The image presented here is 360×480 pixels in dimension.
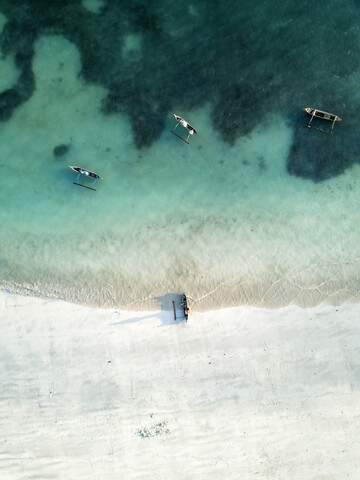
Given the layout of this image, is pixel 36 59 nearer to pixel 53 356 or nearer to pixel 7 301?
pixel 7 301

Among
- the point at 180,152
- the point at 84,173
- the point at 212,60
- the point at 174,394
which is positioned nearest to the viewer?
the point at 174,394

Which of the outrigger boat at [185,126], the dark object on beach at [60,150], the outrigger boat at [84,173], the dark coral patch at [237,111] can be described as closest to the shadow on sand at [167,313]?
the outrigger boat at [84,173]

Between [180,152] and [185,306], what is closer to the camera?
[185,306]

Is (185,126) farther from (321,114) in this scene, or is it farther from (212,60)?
(321,114)

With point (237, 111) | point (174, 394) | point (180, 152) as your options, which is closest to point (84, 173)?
point (180, 152)

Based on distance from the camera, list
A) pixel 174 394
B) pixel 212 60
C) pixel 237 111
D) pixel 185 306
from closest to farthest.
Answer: pixel 174 394 < pixel 185 306 < pixel 237 111 < pixel 212 60

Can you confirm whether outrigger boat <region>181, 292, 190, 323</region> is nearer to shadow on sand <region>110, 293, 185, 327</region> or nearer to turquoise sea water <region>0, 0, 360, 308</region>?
shadow on sand <region>110, 293, 185, 327</region>

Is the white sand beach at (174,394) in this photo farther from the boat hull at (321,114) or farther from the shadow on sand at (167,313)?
the boat hull at (321,114)

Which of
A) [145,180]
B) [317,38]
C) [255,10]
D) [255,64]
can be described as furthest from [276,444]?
[255,10]
